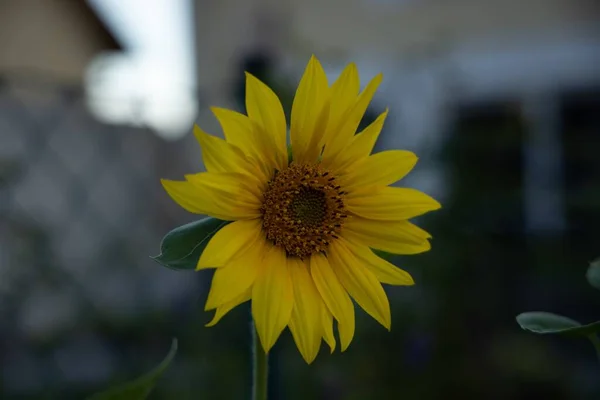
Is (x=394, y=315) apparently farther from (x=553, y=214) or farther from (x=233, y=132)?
(x=553, y=214)

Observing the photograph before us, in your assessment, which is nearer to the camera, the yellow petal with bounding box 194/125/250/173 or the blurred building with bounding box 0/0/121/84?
the yellow petal with bounding box 194/125/250/173

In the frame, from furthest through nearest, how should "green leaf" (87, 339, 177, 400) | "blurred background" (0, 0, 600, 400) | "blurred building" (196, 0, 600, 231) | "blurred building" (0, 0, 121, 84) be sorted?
"blurred building" (0, 0, 121, 84) < "blurred building" (196, 0, 600, 231) < "blurred background" (0, 0, 600, 400) < "green leaf" (87, 339, 177, 400)

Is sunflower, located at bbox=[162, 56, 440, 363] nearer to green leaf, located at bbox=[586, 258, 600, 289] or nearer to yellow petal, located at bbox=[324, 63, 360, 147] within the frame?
yellow petal, located at bbox=[324, 63, 360, 147]

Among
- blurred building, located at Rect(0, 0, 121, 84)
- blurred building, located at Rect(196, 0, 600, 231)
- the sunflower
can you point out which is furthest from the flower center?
blurred building, located at Rect(0, 0, 121, 84)

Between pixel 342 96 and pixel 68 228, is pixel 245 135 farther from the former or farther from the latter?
pixel 68 228

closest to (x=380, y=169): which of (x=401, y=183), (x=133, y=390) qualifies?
(x=133, y=390)

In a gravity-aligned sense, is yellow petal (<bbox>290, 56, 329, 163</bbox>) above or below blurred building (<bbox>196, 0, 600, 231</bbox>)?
below

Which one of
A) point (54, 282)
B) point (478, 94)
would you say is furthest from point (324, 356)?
point (478, 94)
